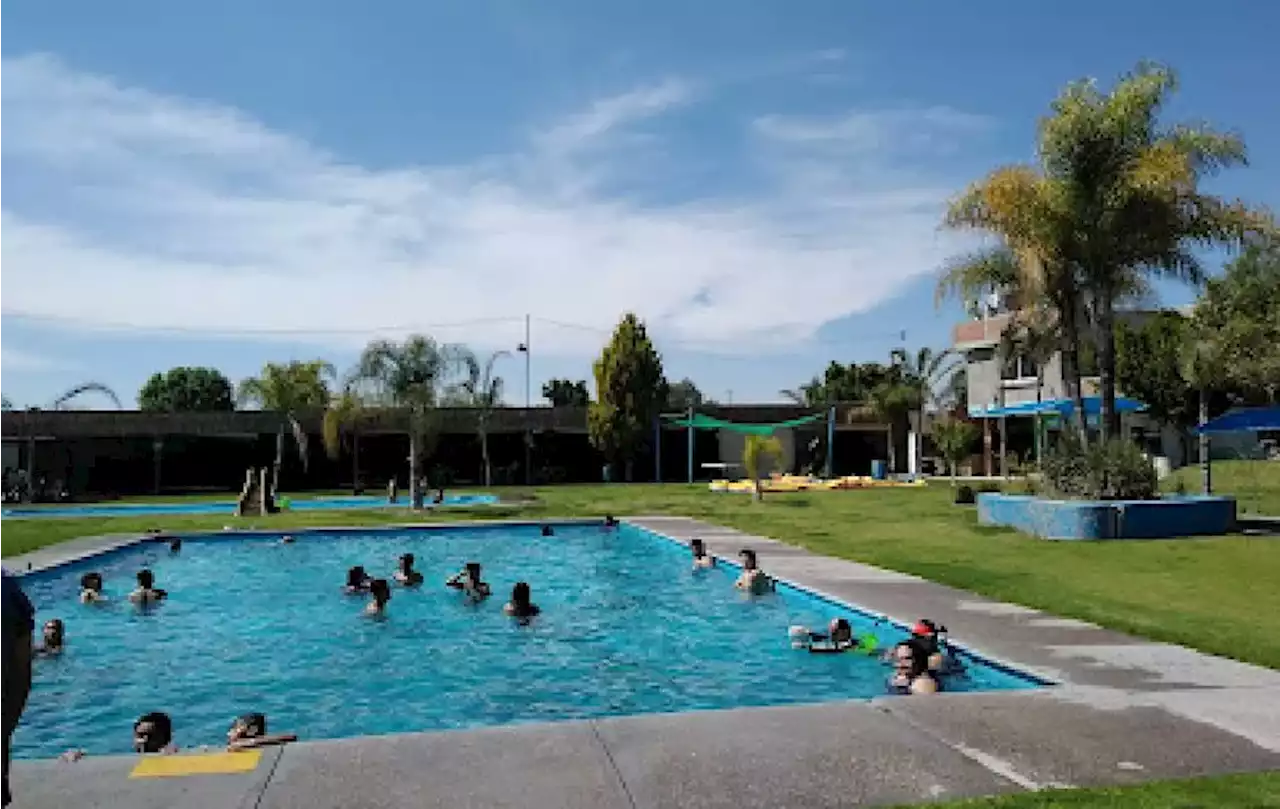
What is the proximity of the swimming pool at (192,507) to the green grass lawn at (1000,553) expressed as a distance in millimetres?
2898

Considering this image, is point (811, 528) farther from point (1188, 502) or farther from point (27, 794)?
point (27, 794)

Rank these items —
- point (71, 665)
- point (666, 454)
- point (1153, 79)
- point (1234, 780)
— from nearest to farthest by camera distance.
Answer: point (1234, 780)
point (71, 665)
point (1153, 79)
point (666, 454)

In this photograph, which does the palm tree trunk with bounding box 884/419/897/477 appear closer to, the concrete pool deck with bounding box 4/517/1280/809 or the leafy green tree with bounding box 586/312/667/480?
the leafy green tree with bounding box 586/312/667/480

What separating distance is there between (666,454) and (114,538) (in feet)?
96.0

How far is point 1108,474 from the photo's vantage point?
19.1 m

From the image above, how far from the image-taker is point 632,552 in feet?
70.1

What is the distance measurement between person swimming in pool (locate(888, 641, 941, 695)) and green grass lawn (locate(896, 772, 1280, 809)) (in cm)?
297

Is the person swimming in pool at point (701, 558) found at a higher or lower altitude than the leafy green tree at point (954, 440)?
lower

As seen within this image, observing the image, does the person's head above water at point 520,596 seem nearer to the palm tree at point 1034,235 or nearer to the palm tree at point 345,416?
the palm tree at point 1034,235

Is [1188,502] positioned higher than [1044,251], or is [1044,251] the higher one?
[1044,251]

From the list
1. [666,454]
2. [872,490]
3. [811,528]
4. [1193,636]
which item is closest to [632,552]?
[811,528]

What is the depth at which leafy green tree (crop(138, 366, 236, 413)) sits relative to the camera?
79750 mm

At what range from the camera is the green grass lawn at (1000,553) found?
415 inches

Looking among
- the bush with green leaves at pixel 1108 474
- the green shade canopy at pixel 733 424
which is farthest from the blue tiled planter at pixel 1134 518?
the green shade canopy at pixel 733 424
